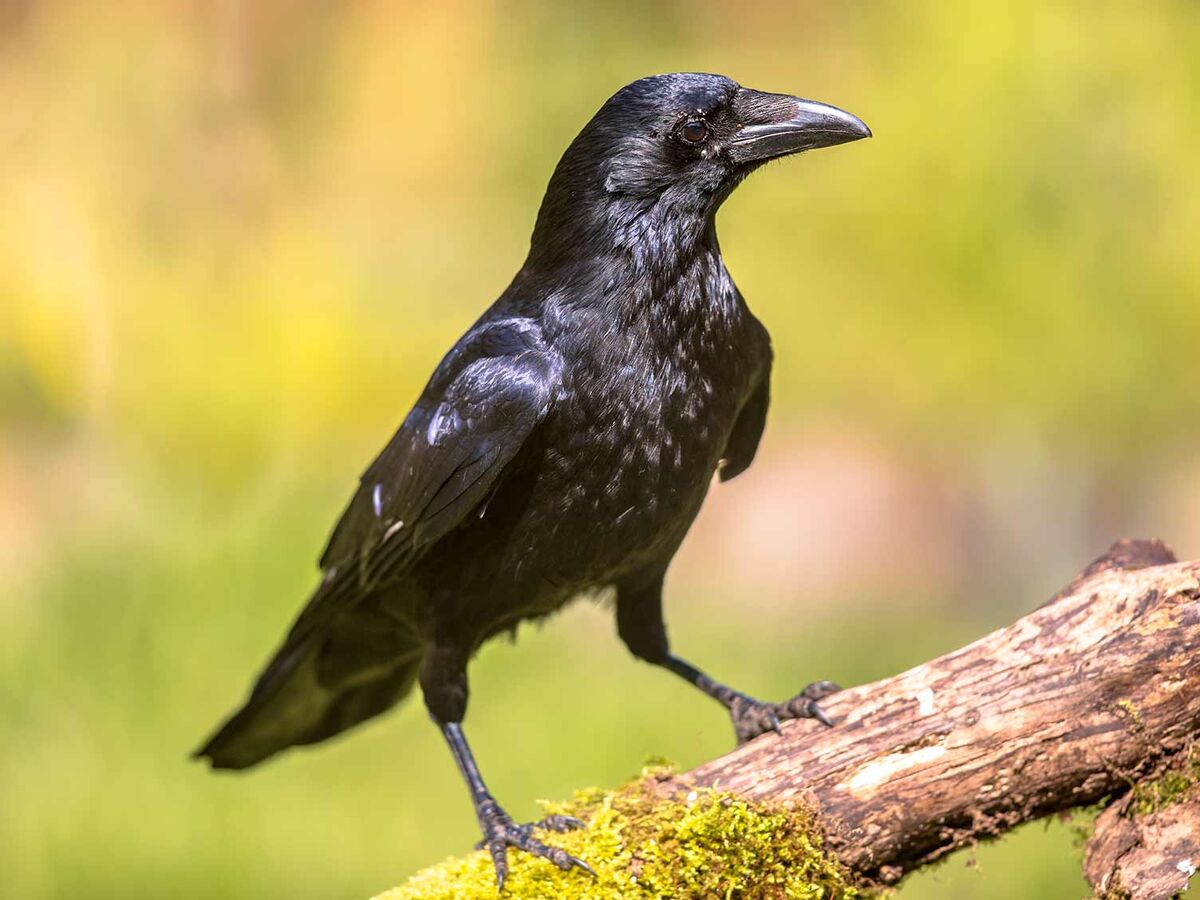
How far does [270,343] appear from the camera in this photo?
654 centimetres

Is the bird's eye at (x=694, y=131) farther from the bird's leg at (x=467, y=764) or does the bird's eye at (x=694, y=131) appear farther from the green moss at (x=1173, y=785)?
the green moss at (x=1173, y=785)

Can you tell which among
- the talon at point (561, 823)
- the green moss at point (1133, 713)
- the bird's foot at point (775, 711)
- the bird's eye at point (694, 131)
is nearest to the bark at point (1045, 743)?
the green moss at point (1133, 713)

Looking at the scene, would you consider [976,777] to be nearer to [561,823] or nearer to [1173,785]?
[1173,785]

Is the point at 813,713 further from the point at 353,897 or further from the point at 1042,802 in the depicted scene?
the point at 353,897

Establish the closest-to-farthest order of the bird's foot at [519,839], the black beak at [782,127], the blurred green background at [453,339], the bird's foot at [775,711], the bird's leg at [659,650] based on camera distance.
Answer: the bird's foot at [519,839] → the bird's foot at [775,711] → the black beak at [782,127] → the bird's leg at [659,650] → the blurred green background at [453,339]

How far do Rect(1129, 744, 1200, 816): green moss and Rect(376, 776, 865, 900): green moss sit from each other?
1.99 feet

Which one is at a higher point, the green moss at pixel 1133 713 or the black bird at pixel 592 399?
the black bird at pixel 592 399

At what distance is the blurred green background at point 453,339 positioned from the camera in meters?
5.12

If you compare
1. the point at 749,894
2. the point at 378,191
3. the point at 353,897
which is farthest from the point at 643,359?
the point at 378,191

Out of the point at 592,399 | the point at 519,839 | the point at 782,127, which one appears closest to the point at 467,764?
the point at 519,839

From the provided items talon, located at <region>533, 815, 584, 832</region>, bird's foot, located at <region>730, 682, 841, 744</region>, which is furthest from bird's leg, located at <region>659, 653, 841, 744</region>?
talon, located at <region>533, 815, 584, 832</region>

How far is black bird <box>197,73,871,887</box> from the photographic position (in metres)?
3.01

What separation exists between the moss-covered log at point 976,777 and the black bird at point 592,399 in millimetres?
167

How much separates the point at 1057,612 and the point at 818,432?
12.3 feet
